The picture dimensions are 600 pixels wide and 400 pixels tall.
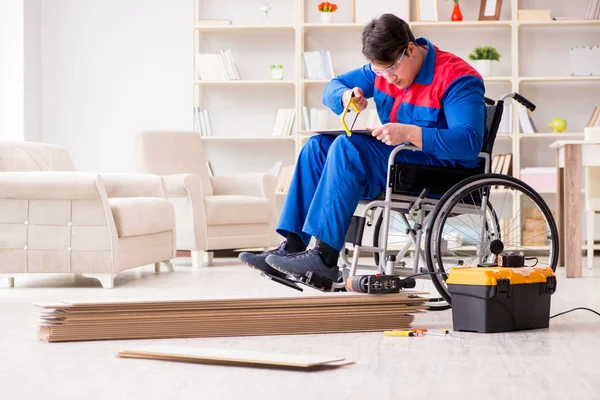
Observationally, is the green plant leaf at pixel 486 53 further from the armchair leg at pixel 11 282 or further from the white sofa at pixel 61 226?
the armchair leg at pixel 11 282

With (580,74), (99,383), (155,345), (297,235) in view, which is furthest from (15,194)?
(580,74)

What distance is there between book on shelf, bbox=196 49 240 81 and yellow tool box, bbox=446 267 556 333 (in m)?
4.51

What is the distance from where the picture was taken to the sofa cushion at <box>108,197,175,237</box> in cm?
408

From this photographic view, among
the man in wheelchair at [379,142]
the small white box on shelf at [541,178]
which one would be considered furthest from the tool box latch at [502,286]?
the small white box on shelf at [541,178]

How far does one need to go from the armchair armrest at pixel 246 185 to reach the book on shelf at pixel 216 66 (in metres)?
0.98

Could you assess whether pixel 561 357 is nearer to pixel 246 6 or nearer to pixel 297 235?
pixel 297 235

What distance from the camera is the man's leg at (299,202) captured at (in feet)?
8.63

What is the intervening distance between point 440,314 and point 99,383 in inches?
56.9

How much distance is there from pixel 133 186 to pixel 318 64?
2.24 metres

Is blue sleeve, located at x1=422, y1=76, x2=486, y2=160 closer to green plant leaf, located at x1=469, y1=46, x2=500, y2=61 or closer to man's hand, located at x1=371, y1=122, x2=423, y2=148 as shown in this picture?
man's hand, located at x1=371, y1=122, x2=423, y2=148

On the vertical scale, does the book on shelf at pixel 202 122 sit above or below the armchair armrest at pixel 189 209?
above

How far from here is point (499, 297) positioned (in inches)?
92.9

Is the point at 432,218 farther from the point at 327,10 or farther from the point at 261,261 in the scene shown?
the point at 327,10

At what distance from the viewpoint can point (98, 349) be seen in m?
2.13
